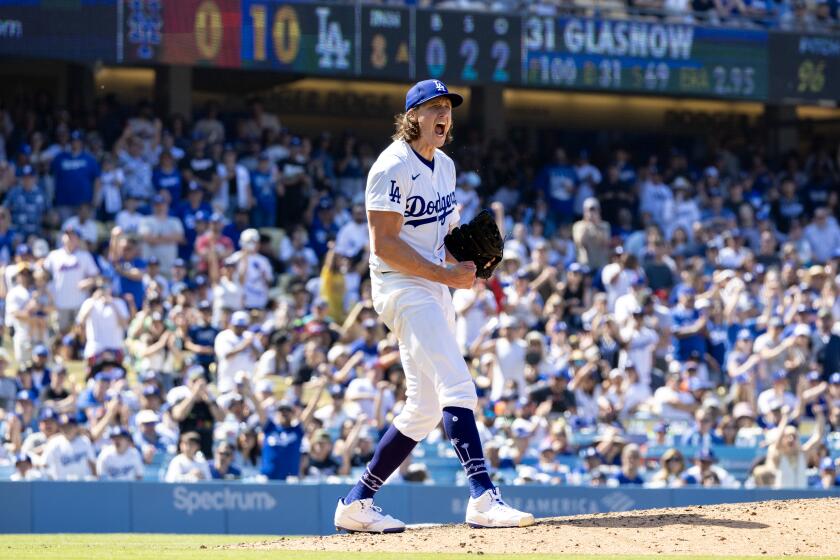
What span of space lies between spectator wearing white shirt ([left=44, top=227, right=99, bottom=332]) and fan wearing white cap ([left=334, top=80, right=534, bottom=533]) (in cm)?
902

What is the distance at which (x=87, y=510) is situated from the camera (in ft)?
37.9

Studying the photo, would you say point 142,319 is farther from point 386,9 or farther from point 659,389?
point 386,9

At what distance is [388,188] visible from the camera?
6.23 metres

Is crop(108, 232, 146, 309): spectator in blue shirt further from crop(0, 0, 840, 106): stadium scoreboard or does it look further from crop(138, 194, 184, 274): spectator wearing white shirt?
crop(0, 0, 840, 106): stadium scoreboard

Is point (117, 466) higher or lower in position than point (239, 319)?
lower

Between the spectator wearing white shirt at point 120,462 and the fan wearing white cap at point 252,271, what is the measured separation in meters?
3.74

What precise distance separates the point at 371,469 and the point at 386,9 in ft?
43.4

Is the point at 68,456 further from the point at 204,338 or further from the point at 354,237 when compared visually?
the point at 354,237

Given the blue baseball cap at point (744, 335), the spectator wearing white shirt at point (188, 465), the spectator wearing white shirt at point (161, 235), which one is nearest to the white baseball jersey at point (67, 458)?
the spectator wearing white shirt at point (188, 465)

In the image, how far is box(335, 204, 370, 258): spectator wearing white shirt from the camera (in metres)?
17.0

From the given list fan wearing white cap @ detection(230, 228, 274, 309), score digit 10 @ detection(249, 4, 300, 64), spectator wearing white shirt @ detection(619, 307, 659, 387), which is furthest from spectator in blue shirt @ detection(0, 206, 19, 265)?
spectator wearing white shirt @ detection(619, 307, 659, 387)

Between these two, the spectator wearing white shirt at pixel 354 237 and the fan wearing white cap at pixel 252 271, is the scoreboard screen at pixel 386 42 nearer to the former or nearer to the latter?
the spectator wearing white shirt at pixel 354 237

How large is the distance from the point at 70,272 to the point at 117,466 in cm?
342

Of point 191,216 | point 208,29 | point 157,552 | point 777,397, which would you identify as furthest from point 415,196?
point 208,29
